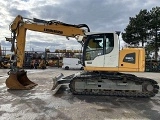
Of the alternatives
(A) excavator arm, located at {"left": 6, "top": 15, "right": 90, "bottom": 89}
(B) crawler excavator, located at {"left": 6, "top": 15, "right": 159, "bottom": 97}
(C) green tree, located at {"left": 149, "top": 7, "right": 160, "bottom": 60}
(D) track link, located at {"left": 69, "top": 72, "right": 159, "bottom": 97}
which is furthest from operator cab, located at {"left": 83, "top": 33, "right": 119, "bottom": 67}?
(C) green tree, located at {"left": 149, "top": 7, "right": 160, "bottom": 60}

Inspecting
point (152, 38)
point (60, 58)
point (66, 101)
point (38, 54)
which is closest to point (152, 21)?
point (152, 38)

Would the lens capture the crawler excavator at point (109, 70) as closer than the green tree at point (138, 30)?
Yes

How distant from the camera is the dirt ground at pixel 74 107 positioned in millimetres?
6562

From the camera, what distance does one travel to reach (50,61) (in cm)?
3828

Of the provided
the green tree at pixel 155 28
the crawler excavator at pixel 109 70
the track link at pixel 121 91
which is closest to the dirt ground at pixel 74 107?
the track link at pixel 121 91

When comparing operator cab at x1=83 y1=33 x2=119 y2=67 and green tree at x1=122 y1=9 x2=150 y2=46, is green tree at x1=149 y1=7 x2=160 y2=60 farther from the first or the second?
operator cab at x1=83 y1=33 x2=119 y2=67

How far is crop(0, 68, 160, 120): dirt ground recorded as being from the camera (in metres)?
6.56

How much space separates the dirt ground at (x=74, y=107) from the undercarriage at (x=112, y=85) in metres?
0.27

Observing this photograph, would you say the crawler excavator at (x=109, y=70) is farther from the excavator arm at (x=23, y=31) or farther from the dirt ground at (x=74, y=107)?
the excavator arm at (x=23, y=31)

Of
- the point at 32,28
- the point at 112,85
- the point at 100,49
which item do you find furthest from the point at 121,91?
the point at 32,28

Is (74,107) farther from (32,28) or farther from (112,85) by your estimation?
(32,28)

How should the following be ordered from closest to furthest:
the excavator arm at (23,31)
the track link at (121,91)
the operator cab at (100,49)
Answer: the track link at (121,91) < the operator cab at (100,49) < the excavator arm at (23,31)

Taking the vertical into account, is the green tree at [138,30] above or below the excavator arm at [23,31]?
above

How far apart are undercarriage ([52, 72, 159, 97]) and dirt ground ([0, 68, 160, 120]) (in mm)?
274
